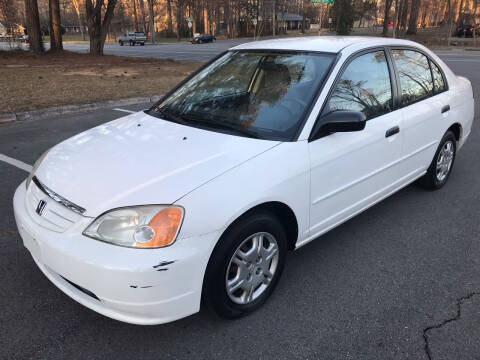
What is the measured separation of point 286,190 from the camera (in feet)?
8.50

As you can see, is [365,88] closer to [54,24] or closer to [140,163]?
[140,163]

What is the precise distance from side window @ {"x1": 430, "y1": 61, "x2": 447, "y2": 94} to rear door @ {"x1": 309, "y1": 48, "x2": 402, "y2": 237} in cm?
95

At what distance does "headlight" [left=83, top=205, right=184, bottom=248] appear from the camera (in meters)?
2.13

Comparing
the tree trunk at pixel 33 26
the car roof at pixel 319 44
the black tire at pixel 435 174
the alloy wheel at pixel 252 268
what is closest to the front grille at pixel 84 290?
the alloy wheel at pixel 252 268

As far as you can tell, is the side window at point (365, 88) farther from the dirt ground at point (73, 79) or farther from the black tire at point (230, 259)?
the dirt ground at point (73, 79)

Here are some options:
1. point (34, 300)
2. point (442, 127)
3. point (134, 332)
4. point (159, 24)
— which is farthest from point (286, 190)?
point (159, 24)

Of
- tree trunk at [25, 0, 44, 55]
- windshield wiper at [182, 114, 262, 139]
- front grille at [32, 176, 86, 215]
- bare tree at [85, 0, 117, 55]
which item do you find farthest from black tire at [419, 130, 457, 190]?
tree trunk at [25, 0, 44, 55]

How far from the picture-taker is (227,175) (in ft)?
7.71

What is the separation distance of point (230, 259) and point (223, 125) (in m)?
1.04

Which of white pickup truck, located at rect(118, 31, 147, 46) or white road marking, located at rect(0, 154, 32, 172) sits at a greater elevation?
white pickup truck, located at rect(118, 31, 147, 46)

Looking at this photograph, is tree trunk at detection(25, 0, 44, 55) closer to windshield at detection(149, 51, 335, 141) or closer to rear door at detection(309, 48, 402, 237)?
windshield at detection(149, 51, 335, 141)

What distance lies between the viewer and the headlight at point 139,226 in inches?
83.9

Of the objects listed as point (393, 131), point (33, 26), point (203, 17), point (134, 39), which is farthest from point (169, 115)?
point (203, 17)

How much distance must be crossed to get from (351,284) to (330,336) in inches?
24.1
